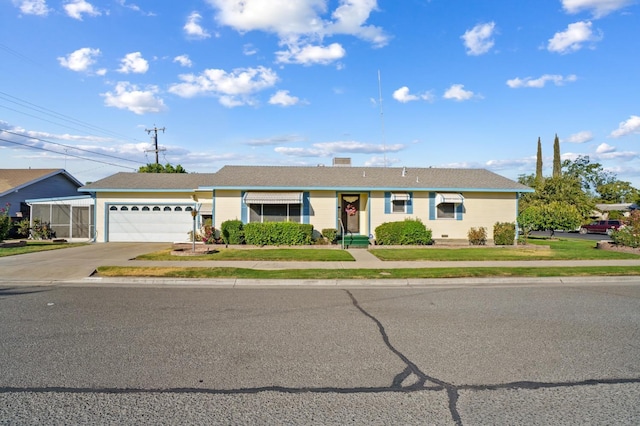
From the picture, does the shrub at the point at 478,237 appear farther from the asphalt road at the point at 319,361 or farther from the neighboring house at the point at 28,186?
the neighboring house at the point at 28,186

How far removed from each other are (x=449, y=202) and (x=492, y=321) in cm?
1494

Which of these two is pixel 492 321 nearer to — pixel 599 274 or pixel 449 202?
pixel 599 274

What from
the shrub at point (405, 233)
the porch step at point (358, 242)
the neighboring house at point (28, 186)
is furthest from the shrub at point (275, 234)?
the neighboring house at point (28, 186)

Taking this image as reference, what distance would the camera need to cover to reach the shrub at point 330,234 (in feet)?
67.5

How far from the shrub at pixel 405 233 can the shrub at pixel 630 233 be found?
7.80m

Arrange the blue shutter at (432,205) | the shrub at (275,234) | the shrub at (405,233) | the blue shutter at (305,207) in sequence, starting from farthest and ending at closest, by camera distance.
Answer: the blue shutter at (432,205)
the blue shutter at (305,207)
the shrub at (405,233)
the shrub at (275,234)

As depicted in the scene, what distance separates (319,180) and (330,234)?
317cm

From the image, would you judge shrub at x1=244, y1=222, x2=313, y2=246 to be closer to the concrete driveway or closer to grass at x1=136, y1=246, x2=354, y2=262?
grass at x1=136, y1=246, x2=354, y2=262

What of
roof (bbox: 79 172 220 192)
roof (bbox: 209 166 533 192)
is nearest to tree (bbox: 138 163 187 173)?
roof (bbox: 79 172 220 192)

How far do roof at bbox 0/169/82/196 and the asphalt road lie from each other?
22.5 m

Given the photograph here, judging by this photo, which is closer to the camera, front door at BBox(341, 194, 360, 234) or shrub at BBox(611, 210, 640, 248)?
shrub at BBox(611, 210, 640, 248)

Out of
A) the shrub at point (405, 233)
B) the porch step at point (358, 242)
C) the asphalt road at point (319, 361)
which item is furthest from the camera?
the shrub at point (405, 233)

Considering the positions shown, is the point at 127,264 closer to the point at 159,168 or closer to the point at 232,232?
the point at 232,232

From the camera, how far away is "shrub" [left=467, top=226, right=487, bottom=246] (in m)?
21.0
